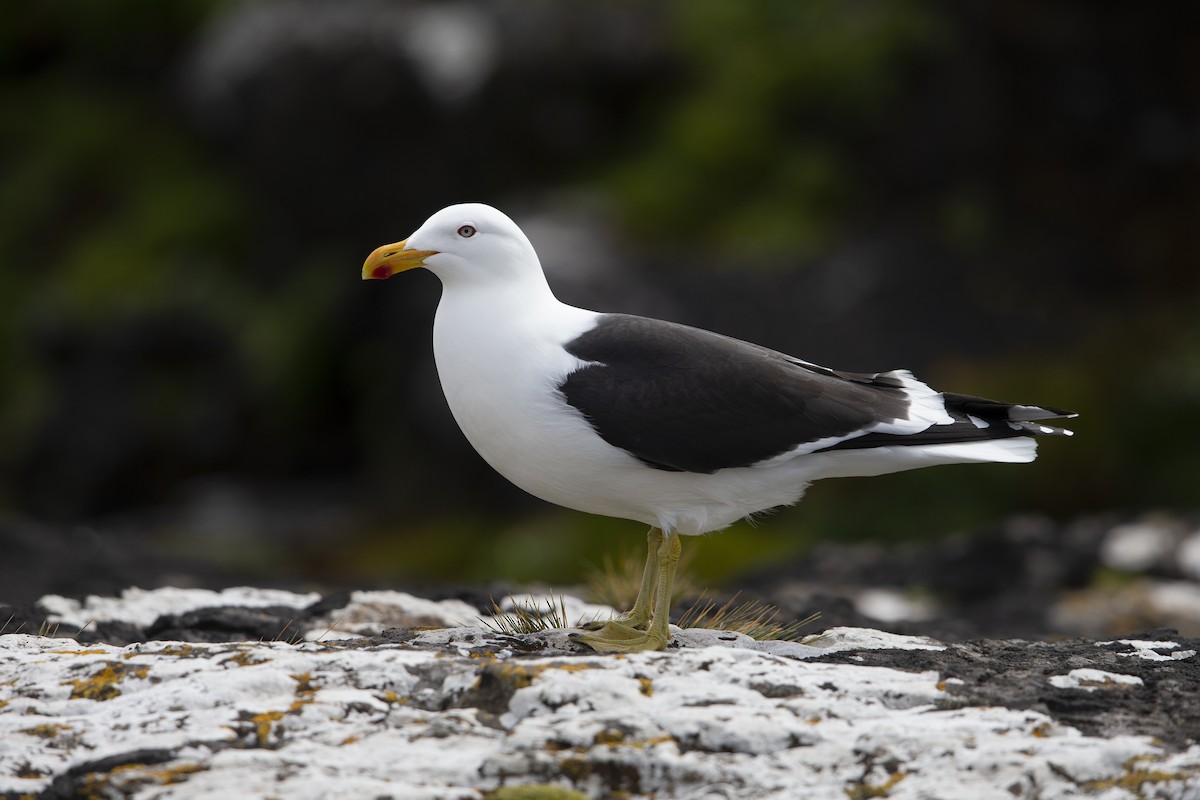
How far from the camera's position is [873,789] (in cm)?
420

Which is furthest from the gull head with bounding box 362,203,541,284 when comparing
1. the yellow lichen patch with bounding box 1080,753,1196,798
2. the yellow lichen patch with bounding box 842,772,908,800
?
the yellow lichen patch with bounding box 1080,753,1196,798

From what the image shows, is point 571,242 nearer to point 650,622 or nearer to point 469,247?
point 469,247

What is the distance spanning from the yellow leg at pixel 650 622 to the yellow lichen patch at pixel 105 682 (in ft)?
5.97

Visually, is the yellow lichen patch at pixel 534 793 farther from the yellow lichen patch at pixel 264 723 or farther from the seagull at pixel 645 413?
the seagull at pixel 645 413

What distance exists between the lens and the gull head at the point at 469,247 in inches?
241

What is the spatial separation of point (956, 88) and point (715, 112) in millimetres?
3364

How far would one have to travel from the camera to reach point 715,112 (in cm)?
1977

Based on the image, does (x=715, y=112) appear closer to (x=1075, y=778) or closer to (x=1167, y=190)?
(x=1167, y=190)

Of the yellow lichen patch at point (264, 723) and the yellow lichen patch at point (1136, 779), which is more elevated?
the yellow lichen patch at point (1136, 779)

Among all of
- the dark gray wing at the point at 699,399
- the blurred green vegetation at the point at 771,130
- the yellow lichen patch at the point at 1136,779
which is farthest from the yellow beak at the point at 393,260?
the blurred green vegetation at the point at 771,130

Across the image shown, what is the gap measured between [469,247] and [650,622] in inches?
73.2

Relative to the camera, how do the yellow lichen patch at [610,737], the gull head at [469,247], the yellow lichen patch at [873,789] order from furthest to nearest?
1. the gull head at [469,247]
2. the yellow lichen patch at [610,737]
3. the yellow lichen patch at [873,789]

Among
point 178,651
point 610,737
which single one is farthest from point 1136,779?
point 178,651

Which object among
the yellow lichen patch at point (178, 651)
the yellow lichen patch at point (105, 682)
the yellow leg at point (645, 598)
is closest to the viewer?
the yellow lichen patch at point (105, 682)
